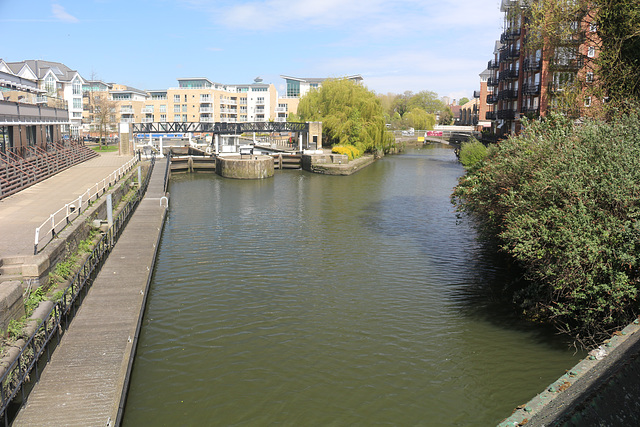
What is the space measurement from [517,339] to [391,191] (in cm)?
2578

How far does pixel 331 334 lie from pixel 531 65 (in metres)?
38.9

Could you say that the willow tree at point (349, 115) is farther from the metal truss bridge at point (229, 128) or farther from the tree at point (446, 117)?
the tree at point (446, 117)

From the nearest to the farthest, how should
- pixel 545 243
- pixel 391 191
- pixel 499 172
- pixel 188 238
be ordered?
pixel 545 243 < pixel 499 172 < pixel 188 238 < pixel 391 191

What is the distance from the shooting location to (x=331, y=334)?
13.5 meters

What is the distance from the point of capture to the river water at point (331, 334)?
1036 cm

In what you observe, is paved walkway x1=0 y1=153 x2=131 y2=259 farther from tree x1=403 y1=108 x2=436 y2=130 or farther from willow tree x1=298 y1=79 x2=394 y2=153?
tree x1=403 y1=108 x2=436 y2=130

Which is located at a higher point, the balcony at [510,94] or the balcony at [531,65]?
the balcony at [531,65]

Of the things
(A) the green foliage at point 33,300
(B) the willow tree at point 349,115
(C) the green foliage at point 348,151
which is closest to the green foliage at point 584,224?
(A) the green foliage at point 33,300

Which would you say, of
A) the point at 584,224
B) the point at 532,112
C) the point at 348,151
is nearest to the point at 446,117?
the point at 348,151

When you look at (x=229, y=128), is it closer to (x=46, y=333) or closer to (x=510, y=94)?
(x=510, y=94)

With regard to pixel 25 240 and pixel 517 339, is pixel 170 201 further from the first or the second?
pixel 517 339

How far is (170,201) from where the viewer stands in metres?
32.9

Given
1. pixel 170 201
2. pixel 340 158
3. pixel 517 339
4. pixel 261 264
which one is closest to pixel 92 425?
pixel 517 339

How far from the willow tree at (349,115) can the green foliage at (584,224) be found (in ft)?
155
